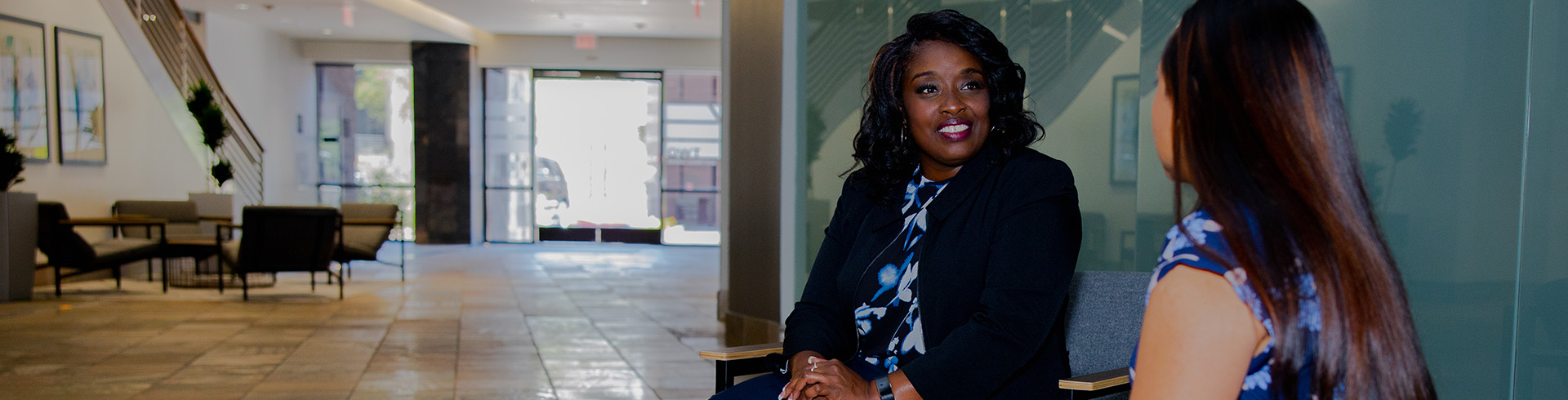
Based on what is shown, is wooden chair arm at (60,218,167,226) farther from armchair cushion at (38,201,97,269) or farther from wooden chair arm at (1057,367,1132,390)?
wooden chair arm at (1057,367,1132,390)

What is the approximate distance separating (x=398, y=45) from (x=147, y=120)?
183 inches

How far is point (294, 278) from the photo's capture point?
31.6ft

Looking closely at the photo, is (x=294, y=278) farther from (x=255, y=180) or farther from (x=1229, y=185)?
(x=1229, y=185)

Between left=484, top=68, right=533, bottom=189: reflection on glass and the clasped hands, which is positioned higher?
left=484, top=68, right=533, bottom=189: reflection on glass

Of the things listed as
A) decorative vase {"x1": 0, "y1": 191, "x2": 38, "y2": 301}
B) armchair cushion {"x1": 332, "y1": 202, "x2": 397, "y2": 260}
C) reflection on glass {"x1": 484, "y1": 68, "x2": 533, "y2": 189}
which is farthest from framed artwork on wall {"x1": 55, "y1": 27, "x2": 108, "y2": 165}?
reflection on glass {"x1": 484, "y1": 68, "x2": 533, "y2": 189}

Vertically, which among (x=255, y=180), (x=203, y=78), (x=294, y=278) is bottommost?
(x=294, y=278)

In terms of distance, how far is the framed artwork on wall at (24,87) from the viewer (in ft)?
27.5

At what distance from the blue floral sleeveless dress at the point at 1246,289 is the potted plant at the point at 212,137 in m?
10.8

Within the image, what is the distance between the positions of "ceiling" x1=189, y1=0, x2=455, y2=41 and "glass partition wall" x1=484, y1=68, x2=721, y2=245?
1.77 meters

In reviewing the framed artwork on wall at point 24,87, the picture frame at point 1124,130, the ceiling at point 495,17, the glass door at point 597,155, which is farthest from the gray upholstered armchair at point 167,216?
the picture frame at point 1124,130

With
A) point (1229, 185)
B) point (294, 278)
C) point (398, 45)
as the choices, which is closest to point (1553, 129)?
point (1229, 185)

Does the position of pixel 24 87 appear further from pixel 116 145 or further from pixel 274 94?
pixel 274 94

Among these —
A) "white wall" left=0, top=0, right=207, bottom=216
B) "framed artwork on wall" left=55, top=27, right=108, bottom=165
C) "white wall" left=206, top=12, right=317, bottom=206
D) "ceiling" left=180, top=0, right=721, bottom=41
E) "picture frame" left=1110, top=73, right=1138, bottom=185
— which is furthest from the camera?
"white wall" left=206, top=12, right=317, bottom=206

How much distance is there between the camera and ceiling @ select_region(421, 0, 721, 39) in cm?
1154
